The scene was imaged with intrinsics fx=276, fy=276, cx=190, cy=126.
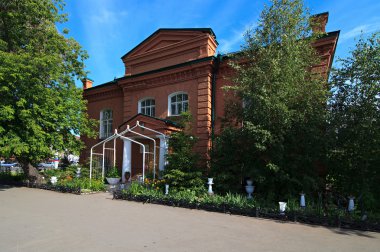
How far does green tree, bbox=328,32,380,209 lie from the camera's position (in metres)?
7.88

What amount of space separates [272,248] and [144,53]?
13708mm

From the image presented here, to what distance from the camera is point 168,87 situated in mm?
15172

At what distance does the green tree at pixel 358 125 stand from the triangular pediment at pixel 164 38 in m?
7.64

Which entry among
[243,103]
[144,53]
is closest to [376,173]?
[243,103]

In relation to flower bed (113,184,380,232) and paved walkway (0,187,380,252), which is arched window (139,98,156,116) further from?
paved walkway (0,187,380,252)

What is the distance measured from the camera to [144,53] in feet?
53.9

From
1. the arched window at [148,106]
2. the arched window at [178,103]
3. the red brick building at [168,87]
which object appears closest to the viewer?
the red brick building at [168,87]

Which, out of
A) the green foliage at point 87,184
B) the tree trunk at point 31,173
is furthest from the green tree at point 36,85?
the green foliage at point 87,184

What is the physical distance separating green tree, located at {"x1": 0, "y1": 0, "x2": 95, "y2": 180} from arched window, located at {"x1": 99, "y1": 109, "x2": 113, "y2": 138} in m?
2.23

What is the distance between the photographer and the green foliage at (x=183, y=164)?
10328 mm

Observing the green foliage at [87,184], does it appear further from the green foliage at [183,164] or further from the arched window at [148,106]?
the arched window at [148,106]

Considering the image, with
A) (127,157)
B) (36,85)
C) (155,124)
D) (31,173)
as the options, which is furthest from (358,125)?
(31,173)

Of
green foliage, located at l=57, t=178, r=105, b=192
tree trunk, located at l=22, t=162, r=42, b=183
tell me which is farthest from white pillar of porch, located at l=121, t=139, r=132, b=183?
tree trunk, located at l=22, t=162, r=42, b=183

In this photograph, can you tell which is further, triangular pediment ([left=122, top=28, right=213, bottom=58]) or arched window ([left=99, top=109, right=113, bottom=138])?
arched window ([left=99, top=109, right=113, bottom=138])
